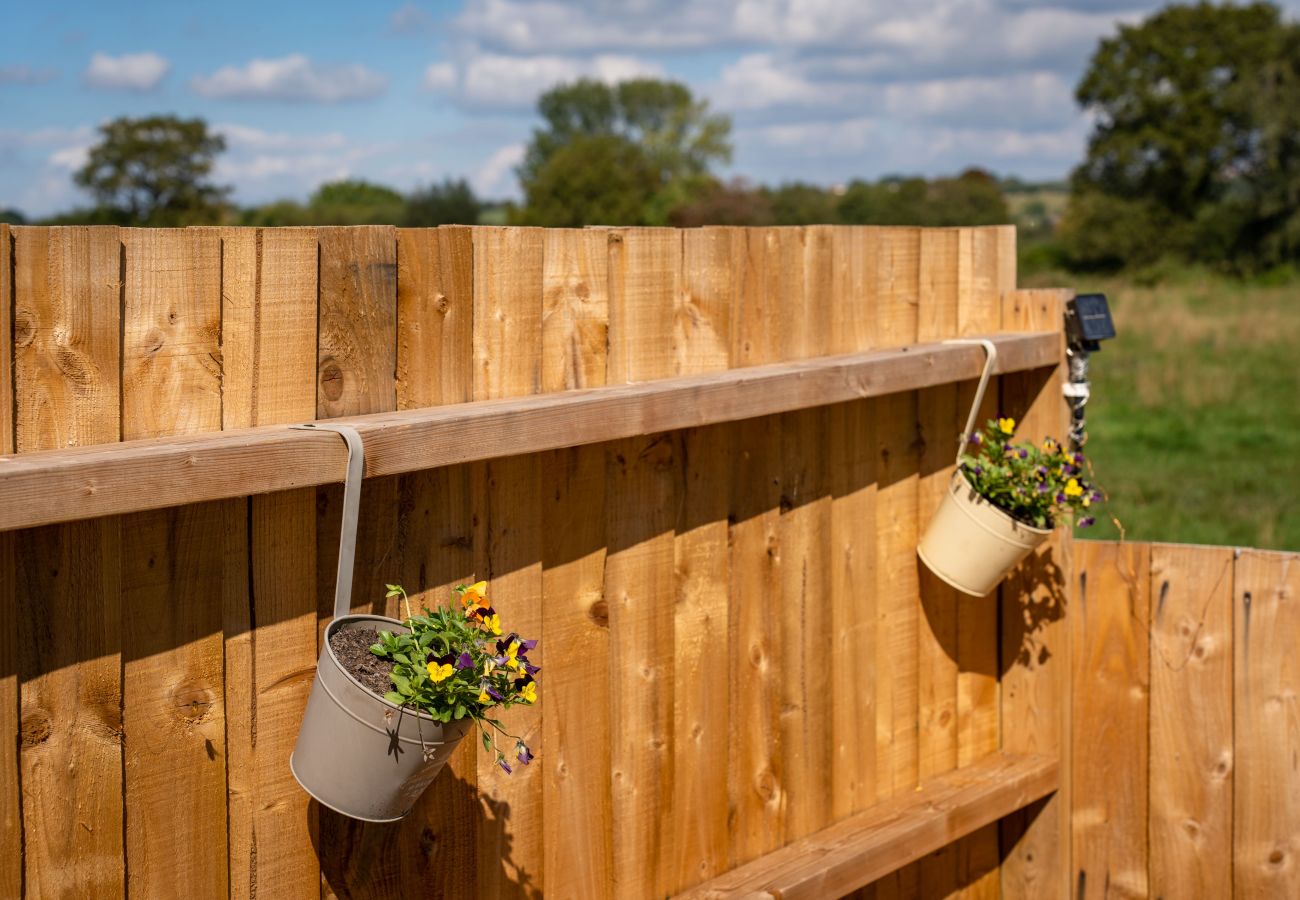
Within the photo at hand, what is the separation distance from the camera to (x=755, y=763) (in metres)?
2.91

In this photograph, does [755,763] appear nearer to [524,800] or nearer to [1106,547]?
[524,800]

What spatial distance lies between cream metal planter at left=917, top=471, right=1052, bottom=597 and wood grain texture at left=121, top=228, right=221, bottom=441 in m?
1.81

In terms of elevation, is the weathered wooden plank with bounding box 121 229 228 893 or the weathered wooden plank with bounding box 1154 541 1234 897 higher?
the weathered wooden plank with bounding box 121 229 228 893

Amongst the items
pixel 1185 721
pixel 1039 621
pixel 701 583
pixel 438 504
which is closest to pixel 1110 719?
pixel 1185 721

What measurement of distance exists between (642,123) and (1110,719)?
67.8 metres

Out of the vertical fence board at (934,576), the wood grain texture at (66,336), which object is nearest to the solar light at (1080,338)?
the vertical fence board at (934,576)

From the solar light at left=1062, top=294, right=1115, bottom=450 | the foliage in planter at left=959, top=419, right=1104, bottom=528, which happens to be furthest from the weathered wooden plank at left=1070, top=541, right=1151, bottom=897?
the foliage in planter at left=959, top=419, right=1104, bottom=528

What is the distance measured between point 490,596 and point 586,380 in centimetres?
→ 43

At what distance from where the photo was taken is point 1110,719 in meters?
3.78

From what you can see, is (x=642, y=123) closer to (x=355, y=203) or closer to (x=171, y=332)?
(x=355, y=203)

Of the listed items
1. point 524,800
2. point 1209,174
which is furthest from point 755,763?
point 1209,174

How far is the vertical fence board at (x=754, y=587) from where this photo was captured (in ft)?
9.23

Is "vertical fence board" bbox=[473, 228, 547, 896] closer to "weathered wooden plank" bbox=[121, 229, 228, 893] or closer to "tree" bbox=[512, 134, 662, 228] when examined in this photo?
"weathered wooden plank" bbox=[121, 229, 228, 893]

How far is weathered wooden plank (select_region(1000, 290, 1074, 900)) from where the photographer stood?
3.64m
